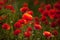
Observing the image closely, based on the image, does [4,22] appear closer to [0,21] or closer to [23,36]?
[0,21]

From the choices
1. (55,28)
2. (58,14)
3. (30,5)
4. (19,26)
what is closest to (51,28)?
(55,28)

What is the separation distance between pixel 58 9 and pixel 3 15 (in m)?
0.50

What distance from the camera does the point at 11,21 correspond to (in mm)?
2314

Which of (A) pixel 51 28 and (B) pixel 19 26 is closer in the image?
(B) pixel 19 26

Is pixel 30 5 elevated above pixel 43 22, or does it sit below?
below

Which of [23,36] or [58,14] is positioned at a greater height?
[58,14]

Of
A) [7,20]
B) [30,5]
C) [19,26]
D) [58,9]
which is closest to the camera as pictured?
[19,26]

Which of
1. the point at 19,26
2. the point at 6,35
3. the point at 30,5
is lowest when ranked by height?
the point at 30,5

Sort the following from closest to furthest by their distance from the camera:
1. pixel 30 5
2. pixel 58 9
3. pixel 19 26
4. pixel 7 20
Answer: pixel 19 26, pixel 58 9, pixel 7 20, pixel 30 5

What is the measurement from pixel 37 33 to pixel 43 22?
7.8 inches

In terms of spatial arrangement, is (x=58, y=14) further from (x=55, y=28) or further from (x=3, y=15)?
(x=3, y=15)

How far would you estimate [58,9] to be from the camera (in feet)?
7.13

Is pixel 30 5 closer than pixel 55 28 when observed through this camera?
No

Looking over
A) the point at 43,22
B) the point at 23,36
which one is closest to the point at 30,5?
the point at 43,22
